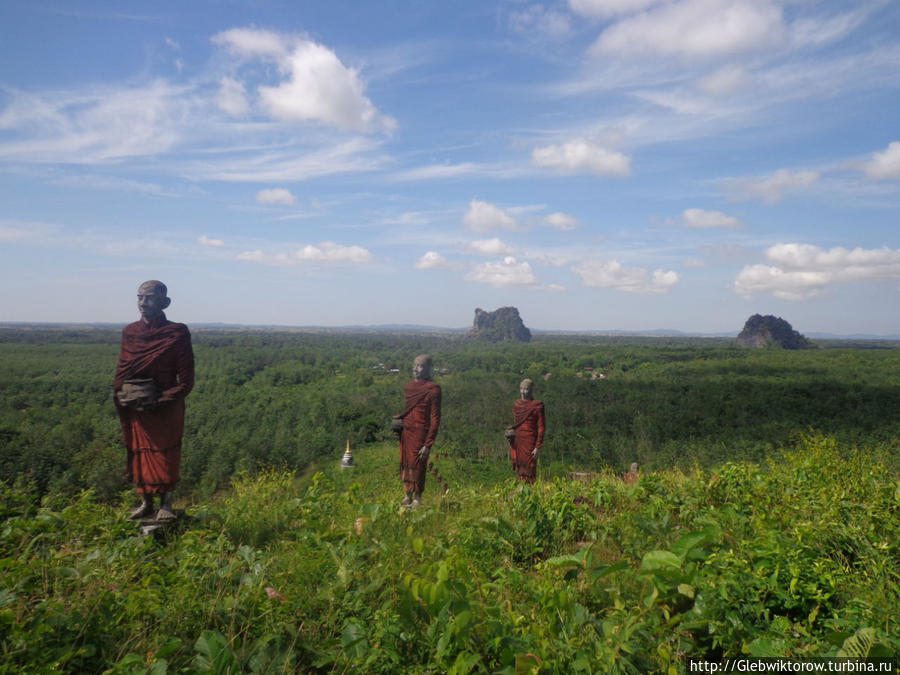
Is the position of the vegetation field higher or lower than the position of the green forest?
lower

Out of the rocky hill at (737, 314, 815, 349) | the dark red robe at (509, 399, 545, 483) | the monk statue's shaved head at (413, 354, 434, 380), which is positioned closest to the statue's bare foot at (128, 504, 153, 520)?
the monk statue's shaved head at (413, 354, 434, 380)

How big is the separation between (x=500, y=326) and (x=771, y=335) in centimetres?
7919

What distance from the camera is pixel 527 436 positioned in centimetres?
764

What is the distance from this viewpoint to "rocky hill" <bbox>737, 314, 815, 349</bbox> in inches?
3932

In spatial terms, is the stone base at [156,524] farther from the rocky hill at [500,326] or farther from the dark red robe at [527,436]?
the rocky hill at [500,326]

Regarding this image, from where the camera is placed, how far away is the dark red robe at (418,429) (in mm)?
6227

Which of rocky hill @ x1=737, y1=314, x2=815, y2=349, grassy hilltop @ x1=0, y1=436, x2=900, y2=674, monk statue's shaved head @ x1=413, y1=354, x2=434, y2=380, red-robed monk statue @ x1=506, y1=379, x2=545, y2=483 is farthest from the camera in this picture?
rocky hill @ x1=737, y1=314, x2=815, y2=349

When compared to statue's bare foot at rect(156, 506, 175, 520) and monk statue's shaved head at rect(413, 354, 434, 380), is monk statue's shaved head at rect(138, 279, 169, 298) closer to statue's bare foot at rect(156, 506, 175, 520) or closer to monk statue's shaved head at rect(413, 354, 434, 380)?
statue's bare foot at rect(156, 506, 175, 520)

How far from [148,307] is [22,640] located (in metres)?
3.56

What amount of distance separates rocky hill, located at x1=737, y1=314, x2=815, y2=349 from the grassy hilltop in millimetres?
118162

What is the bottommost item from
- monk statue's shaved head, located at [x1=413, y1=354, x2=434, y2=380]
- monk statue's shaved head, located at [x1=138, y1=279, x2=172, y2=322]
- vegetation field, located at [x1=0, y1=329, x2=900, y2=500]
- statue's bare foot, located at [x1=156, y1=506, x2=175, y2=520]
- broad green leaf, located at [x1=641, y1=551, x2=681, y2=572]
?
vegetation field, located at [x1=0, y1=329, x2=900, y2=500]

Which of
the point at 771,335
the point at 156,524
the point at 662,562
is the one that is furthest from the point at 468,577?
the point at 771,335

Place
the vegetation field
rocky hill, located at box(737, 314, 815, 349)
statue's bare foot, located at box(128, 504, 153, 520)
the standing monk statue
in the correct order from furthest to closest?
1. rocky hill, located at box(737, 314, 815, 349)
2. the vegetation field
3. the standing monk statue
4. statue's bare foot, located at box(128, 504, 153, 520)

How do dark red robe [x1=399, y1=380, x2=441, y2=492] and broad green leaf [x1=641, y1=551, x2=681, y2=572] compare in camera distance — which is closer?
broad green leaf [x1=641, y1=551, x2=681, y2=572]
